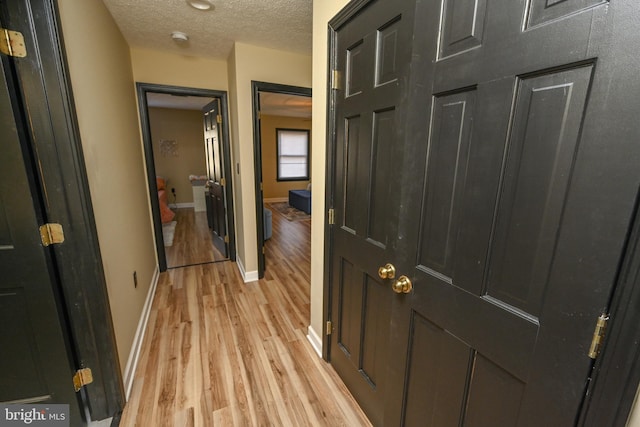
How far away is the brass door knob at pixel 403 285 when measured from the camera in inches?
41.2

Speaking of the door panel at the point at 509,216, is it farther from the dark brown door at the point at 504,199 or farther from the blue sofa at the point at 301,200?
the blue sofa at the point at 301,200

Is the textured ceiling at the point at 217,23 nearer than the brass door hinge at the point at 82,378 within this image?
No

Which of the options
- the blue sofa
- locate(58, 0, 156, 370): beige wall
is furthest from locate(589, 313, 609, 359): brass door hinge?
the blue sofa

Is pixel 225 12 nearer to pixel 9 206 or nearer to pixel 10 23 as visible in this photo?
pixel 10 23

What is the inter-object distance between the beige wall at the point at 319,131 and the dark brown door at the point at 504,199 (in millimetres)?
429

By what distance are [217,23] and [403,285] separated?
2.47m

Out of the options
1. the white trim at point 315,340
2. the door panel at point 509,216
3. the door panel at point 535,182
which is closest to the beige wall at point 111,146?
the white trim at point 315,340

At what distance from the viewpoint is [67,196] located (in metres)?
1.25

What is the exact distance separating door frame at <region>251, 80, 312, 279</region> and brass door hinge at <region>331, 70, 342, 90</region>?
151 centimetres

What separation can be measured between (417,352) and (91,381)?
1702 millimetres

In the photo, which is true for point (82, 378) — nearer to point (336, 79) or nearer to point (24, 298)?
point (24, 298)

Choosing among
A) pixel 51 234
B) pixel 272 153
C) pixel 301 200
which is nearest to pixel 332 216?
pixel 51 234

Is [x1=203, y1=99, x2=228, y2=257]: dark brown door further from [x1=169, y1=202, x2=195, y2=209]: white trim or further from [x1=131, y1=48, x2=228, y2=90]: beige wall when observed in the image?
[x1=169, y1=202, x2=195, y2=209]: white trim

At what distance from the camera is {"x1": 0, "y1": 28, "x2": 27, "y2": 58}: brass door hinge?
Answer: 1.07 meters
